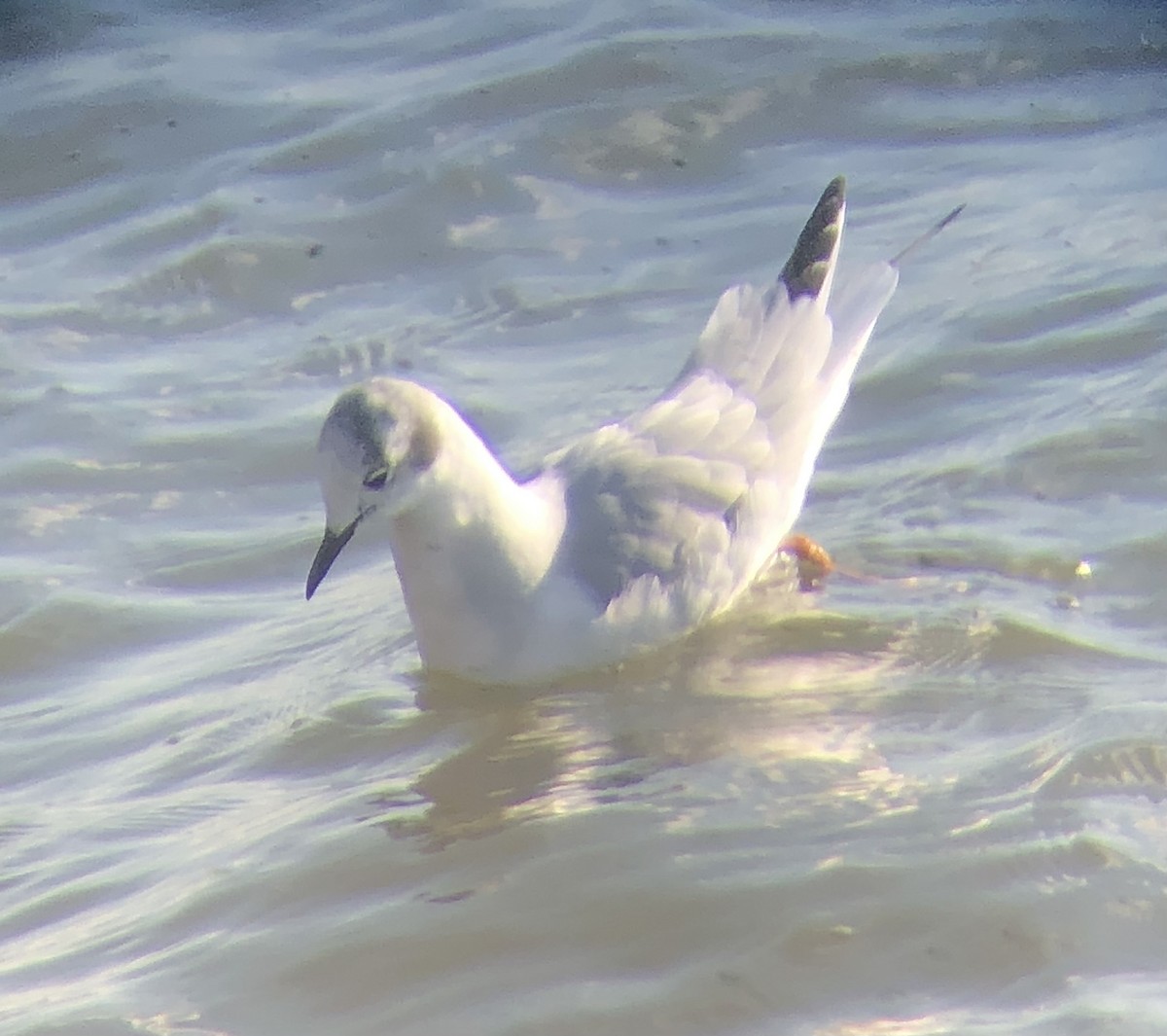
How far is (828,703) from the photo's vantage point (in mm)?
5133

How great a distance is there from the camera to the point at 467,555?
17.9 feet

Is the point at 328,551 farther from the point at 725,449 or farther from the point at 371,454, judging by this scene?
the point at 725,449

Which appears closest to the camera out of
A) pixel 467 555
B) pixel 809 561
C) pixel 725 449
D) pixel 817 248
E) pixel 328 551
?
pixel 328 551

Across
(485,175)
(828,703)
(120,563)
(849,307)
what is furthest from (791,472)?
(485,175)

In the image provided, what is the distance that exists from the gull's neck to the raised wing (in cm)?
17

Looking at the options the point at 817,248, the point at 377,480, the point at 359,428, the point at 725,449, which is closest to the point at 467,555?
Result: the point at 377,480

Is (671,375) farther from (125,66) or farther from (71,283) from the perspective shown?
(125,66)

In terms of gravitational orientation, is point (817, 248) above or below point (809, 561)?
above

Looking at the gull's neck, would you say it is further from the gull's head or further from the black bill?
the black bill

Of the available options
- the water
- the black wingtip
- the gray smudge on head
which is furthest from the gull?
the black wingtip

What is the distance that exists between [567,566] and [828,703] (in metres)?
0.83

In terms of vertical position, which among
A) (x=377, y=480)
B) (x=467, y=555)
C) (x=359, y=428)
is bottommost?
(x=467, y=555)

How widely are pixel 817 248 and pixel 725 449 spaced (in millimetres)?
1010

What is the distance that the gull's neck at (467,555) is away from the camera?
5.43 m
